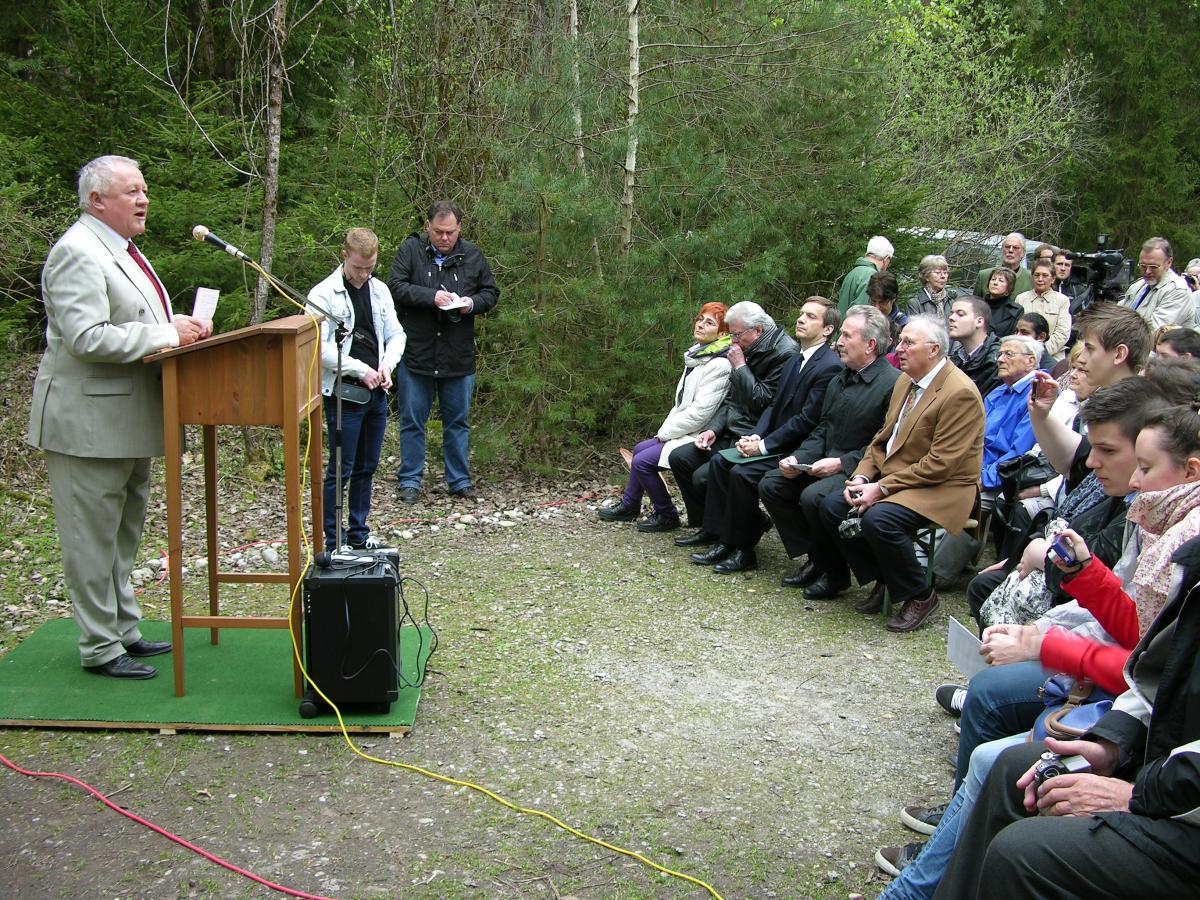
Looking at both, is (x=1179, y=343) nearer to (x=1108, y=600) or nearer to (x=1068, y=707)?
(x=1108, y=600)

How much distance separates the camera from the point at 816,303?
20.7 feet

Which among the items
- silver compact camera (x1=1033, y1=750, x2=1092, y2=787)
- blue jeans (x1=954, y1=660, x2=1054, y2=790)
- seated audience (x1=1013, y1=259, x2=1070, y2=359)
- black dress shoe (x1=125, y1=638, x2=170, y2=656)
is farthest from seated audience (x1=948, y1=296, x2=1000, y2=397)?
black dress shoe (x1=125, y1=638, x2=170, y2=656)

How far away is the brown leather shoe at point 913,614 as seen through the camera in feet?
17.1

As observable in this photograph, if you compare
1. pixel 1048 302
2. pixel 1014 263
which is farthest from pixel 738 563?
pixel 1014 263

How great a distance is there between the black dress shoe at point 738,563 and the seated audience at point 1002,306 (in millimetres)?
3291

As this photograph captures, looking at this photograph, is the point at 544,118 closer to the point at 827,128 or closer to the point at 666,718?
the point at 827,128

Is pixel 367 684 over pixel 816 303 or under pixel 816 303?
under

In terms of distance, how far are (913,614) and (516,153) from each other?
4621 millimetres

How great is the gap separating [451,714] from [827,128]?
6897 mm

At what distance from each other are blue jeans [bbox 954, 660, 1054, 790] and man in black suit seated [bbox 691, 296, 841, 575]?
293 centimetres

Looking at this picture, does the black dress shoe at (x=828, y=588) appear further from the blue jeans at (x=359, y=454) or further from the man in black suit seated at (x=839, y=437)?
the blue jeans at (x=359, y=454)

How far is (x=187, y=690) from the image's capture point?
4.18m

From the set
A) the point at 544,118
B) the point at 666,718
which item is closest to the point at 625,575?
the point at 666,718

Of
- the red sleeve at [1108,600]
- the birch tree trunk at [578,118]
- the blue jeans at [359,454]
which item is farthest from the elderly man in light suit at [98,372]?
the birch tree trunk at [578,118]
